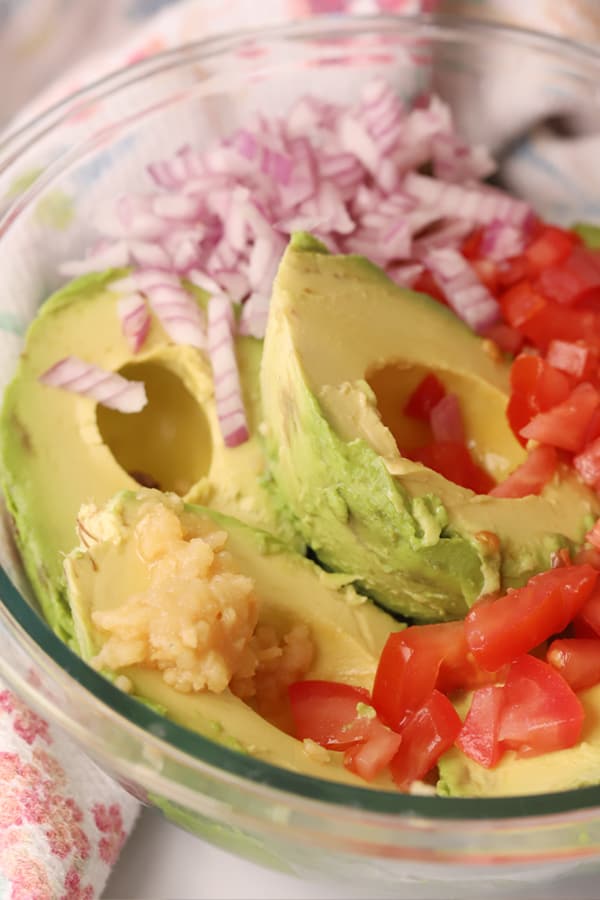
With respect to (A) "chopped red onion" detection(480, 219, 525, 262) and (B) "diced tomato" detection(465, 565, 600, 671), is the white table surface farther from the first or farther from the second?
(A) "chopped red onion" detection(480, 219, 525, 262)

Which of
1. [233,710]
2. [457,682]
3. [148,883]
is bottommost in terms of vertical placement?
[148,883]

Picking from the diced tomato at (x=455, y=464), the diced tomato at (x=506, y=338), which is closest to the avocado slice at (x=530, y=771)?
the diced tomato at (x=455, y=464)

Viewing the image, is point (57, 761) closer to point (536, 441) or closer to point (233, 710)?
point (233, 710)

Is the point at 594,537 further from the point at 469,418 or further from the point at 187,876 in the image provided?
the point at 187,876

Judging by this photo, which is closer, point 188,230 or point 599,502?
point 599,502

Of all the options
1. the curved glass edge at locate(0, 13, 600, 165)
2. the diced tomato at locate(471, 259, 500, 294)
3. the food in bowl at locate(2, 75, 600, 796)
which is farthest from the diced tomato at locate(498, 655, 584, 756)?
the curved glass edge at locate(0, 13, 600, 165)

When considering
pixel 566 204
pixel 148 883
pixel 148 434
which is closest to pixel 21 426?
pixel 148 434

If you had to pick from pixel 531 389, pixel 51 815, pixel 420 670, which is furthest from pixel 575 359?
pixel 51 815

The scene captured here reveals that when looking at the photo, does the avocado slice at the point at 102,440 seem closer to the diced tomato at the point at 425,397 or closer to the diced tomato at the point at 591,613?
the diced tomato at the point at 425,397
